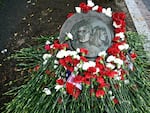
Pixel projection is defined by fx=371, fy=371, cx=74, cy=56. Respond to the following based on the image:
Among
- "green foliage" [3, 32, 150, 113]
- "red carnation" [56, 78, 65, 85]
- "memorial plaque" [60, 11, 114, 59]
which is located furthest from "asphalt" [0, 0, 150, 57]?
"red carnation" [56, 78, 65, 85]

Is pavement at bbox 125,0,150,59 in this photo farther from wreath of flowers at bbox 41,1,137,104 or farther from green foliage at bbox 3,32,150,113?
wreath of flowers at bbox 41,1,137,104

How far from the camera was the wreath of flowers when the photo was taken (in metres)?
2.62

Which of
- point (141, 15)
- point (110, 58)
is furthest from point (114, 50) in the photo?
point (141, 15)

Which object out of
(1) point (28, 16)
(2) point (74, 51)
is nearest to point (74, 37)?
(2) point (74, 51)

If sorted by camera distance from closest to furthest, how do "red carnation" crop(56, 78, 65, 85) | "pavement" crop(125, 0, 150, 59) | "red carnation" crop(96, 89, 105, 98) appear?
"red carnation" crop(96, 89, 105, 98) → "red carnation" crop(56, 78, 65, 85) → "pavement" crop(125, 0, 150, 59)

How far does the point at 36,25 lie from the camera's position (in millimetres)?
4645

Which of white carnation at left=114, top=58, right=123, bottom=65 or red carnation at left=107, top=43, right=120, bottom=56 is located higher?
red carnation at left=107, top=43, right=120, bottom=56

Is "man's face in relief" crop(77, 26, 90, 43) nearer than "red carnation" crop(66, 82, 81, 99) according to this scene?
No

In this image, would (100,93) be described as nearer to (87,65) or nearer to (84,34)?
(87,65)

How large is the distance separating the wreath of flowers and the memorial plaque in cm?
5

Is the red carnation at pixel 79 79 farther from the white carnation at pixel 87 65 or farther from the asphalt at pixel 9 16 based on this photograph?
the asphalt at pixel 9 16

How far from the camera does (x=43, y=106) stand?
2768 mm

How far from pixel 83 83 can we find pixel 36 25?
7.13 feet

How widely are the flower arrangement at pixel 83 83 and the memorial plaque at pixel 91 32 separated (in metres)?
0.05
